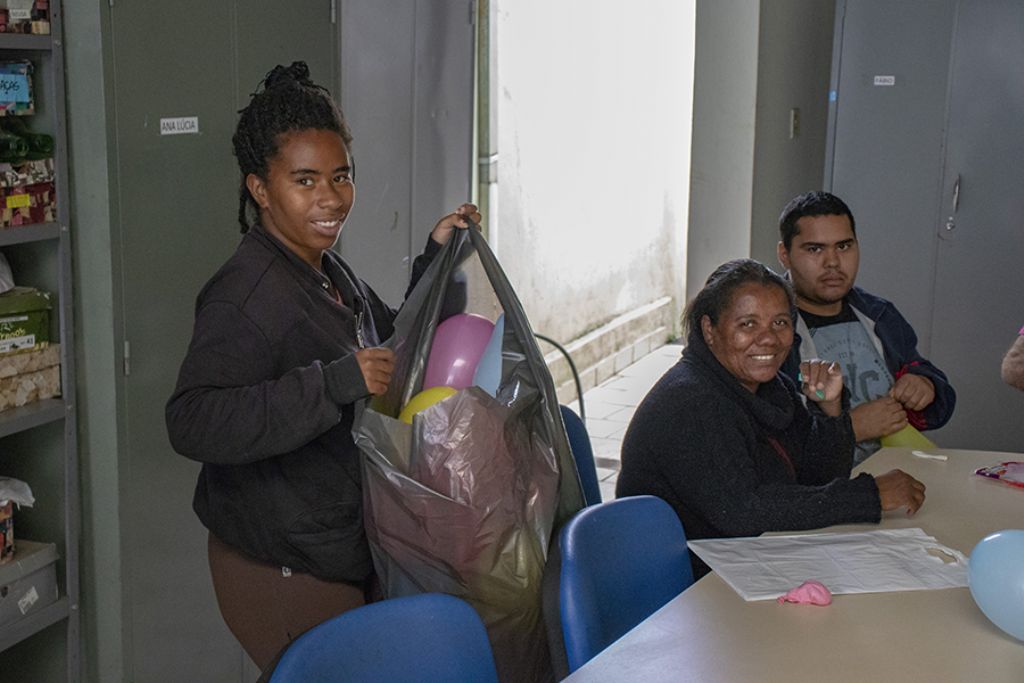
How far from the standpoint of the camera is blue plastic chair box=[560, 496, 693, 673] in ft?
5.87

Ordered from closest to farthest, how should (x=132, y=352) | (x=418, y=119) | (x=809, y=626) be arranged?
(x=809, y=626) → (x=132, y=352) → (x=418, y=119)

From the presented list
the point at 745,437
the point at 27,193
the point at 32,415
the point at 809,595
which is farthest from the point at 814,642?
the point at 27,193

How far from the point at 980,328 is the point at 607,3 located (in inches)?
105

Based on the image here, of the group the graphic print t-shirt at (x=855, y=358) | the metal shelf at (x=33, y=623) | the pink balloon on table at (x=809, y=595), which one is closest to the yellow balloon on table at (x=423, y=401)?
the pink balloon on table at (x=809, y=595)

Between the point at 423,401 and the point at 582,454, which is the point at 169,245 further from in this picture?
the point at 582,454

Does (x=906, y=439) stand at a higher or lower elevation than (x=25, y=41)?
lower

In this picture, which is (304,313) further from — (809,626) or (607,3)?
(607,3)

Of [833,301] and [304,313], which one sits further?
[833,301]

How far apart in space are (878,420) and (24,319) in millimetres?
1882

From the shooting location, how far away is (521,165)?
5531mm

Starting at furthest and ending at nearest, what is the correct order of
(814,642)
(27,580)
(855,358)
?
(855,358) → (27,580) → (814,642)

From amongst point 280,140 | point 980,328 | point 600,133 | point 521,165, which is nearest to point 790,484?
point 280,140

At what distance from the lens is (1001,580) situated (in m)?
1.69

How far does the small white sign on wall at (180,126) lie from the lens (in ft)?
8.65
